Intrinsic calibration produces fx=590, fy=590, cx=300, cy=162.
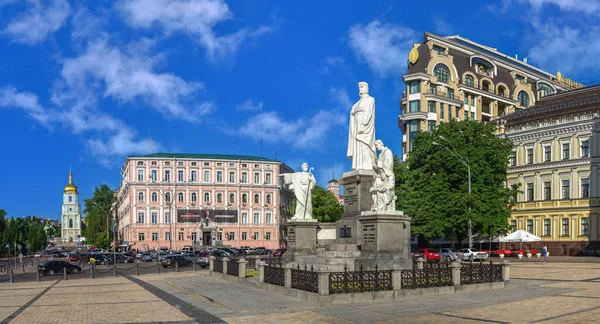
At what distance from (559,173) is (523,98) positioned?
99.0 feet

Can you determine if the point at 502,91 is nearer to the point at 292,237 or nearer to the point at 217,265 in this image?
the point at 217,265

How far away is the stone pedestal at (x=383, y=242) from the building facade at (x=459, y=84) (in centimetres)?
5297

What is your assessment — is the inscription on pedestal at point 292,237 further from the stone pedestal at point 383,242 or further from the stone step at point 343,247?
the stone pedestal at point 383,242

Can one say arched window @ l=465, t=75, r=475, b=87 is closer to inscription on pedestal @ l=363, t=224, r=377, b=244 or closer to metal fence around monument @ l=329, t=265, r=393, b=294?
inscription on pedestal @ l=363, t=224, r=377, b=244

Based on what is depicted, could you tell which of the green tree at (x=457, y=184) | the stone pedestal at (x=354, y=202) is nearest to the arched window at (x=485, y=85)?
A: the green tree at (x=457, y=184)

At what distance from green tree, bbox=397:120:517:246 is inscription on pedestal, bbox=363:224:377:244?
3002 cm

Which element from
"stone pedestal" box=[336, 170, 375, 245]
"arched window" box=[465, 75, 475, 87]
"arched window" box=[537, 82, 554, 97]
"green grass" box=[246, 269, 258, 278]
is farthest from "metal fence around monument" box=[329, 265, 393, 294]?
"arched window" box=[537, 82, 554, 97]

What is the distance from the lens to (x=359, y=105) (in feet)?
81.0

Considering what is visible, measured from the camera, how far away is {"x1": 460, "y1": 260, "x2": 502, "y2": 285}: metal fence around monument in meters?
20.6

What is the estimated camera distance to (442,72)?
252 feet

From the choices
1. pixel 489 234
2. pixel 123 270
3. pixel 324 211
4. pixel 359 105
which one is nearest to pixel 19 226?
pixel 324 211

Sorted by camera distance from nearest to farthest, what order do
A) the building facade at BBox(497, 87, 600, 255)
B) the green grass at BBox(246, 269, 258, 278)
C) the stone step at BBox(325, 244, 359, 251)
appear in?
the stone step at BBox(325, 244, 359, 251)
the green grass at BBox(246, 269, 258, 278)
the building facade at BBox(497, 87, 600, 255)

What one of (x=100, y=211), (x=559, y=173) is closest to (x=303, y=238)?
(x=559, y=173)

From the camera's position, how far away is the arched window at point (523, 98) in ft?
283
